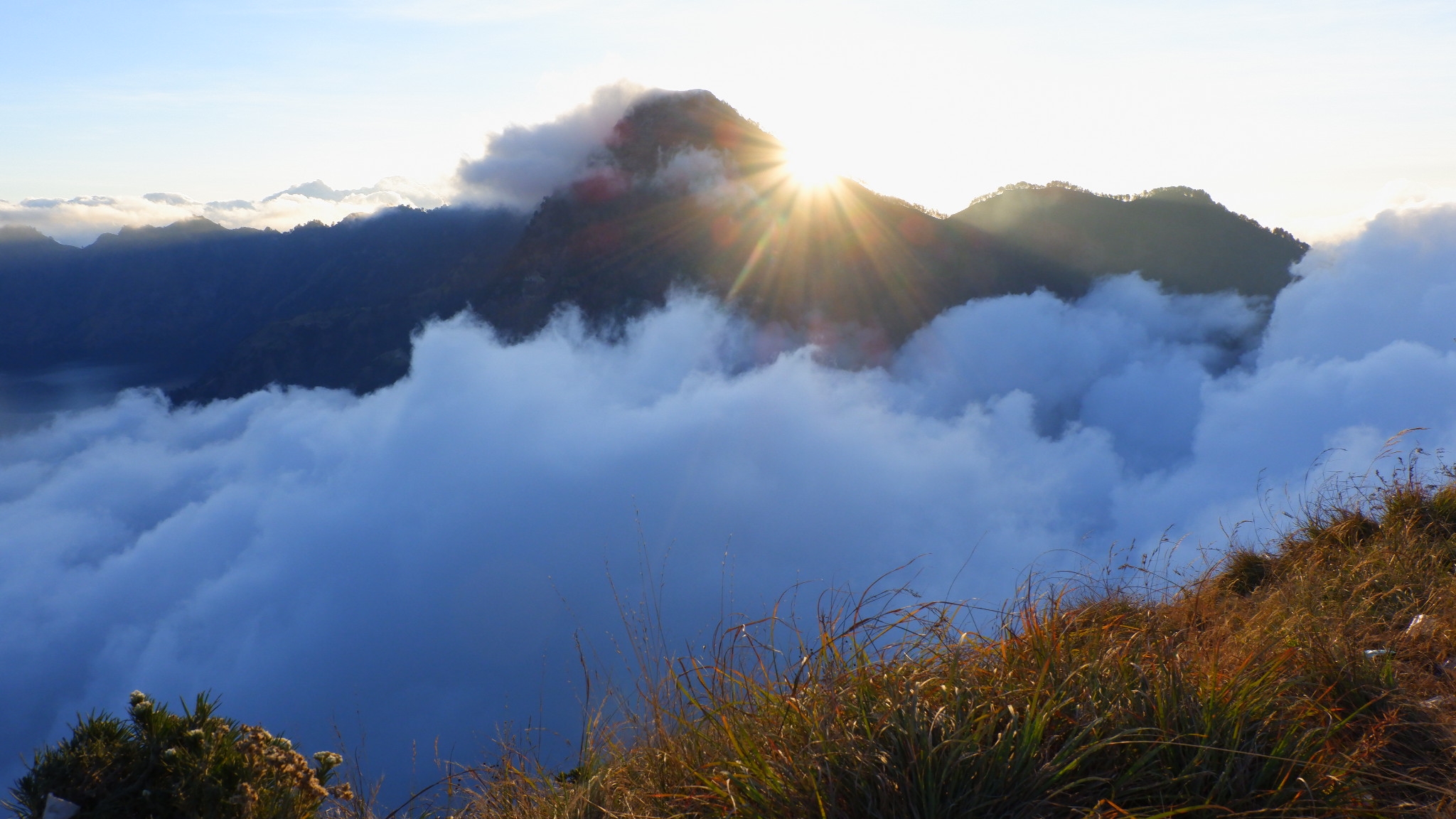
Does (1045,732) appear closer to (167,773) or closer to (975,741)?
(975,741)

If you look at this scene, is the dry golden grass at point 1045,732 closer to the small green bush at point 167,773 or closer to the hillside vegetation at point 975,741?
the hillside vegetation at point 975,741

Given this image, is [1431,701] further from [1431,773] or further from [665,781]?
[665,781]

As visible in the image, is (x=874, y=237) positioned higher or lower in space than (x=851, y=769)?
higher

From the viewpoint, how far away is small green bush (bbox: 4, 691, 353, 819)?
10.3ft

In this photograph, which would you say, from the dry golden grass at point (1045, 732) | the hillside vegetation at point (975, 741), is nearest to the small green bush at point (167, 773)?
the hillside vegetation at point (975, 741)

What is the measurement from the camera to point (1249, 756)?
270 centimetres

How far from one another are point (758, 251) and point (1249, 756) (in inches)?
7688

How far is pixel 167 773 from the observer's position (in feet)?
10.7

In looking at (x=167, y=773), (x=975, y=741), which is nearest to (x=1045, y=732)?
(x=975, y=741)

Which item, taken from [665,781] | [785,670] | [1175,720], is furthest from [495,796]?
[1175,720]

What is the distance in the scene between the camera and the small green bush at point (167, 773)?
313 centimetres

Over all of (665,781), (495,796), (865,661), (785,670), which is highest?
(865,661)

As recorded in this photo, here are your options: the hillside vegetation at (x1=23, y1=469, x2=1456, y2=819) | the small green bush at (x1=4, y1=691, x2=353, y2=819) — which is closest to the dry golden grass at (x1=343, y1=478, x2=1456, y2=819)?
the hillside vegetation at (x1=23, y1=469, x2=1456, y2=819)

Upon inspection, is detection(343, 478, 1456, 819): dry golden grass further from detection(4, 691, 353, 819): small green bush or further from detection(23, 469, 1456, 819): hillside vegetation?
detection(4, 691, 353, 819): small green bush
